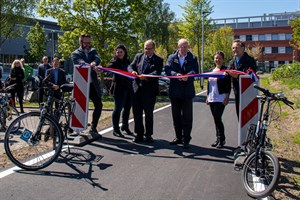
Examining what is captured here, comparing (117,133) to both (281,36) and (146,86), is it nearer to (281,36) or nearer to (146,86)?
(146,86)

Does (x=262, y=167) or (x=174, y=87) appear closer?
(x=262, y=167)

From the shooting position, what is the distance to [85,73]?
7125mm

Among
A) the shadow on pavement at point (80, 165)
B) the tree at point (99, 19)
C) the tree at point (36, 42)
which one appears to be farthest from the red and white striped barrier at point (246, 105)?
the tree at point (36, 42)

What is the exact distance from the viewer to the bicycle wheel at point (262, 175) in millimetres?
4172

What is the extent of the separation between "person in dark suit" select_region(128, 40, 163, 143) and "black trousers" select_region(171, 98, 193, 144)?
1.92 feet

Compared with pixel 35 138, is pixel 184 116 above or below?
above

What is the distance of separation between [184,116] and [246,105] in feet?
4.77

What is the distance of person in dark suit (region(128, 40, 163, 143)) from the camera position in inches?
290

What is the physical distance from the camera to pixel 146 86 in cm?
740

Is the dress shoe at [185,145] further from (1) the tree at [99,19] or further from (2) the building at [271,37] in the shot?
(2) the building at [271,37]

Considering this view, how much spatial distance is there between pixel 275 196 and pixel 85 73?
170 inches

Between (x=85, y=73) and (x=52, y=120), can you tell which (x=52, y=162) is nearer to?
(x=52, y=120)

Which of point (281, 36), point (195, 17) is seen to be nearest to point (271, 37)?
point (281, 36)

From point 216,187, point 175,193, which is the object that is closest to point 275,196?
point 216,187
